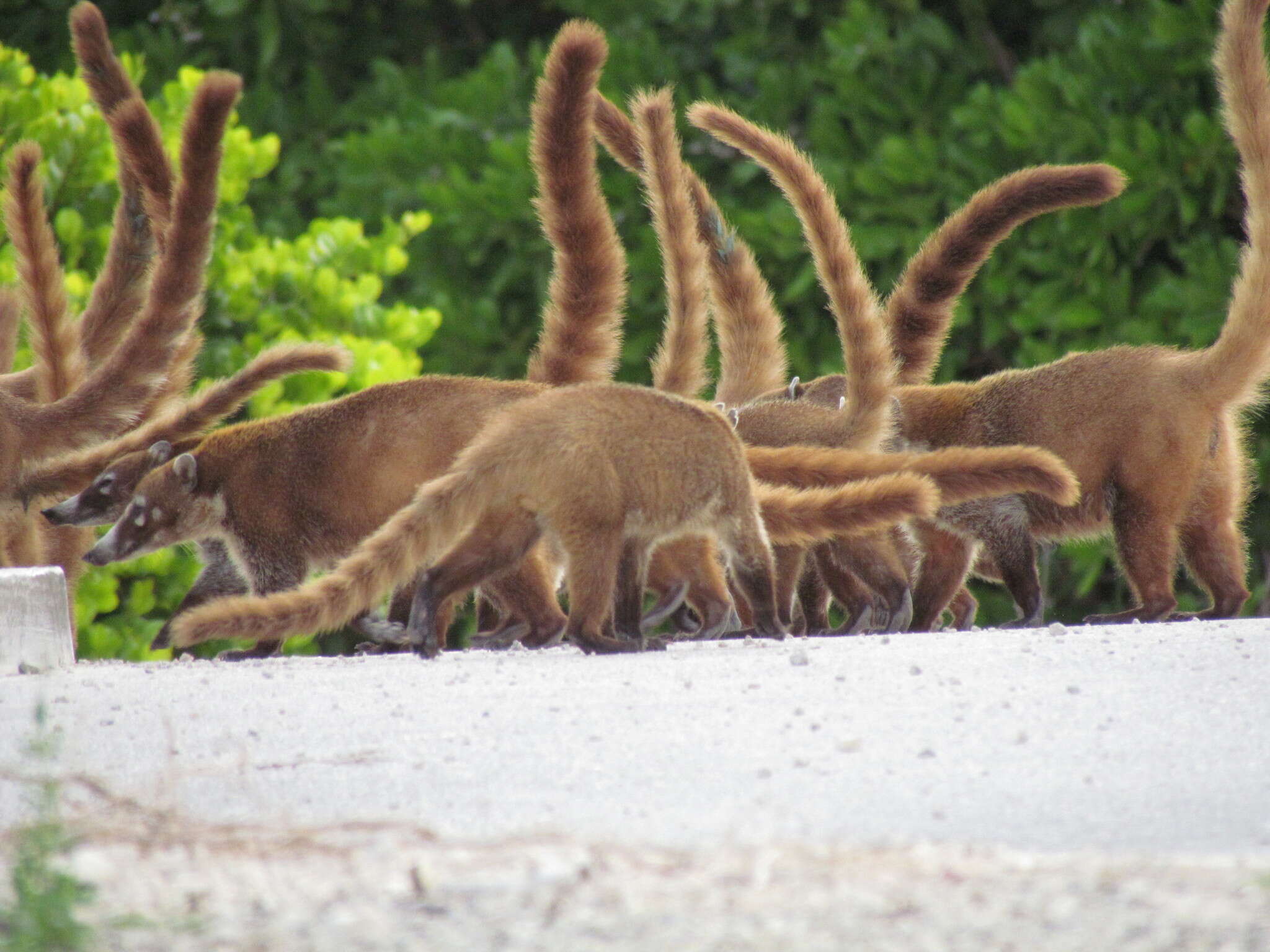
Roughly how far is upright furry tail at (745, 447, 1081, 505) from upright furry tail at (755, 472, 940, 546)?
0.10 meters

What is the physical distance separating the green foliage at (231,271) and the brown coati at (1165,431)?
2.23 metres

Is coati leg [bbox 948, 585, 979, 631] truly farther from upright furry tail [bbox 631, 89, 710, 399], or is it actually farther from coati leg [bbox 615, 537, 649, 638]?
coati leg [bbox 615, 537, 649, 638]

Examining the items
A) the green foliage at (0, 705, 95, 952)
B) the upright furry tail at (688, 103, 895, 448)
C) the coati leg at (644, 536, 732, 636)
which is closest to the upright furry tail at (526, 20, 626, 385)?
the upright furry tail at (688, 103, 895, 448)

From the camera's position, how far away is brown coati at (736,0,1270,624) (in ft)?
13.1

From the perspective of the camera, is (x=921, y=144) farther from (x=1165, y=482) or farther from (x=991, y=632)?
(x=991, y=632)

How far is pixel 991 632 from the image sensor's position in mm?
3678

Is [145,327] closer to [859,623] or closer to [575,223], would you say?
[575,223]

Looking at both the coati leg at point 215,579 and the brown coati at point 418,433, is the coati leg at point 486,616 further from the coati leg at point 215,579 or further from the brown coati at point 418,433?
the coati leg at point 215,579

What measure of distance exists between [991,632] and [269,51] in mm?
5350

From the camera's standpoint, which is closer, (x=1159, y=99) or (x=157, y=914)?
(x=157, y=914)

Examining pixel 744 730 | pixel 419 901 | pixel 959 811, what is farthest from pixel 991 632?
pixel 419 901

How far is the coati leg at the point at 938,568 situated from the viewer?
4.58 metres

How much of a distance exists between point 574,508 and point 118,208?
1.73 metres

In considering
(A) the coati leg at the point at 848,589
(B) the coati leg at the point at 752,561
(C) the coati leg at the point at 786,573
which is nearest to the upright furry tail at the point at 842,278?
(C) the coati leg at the point at 786,573
